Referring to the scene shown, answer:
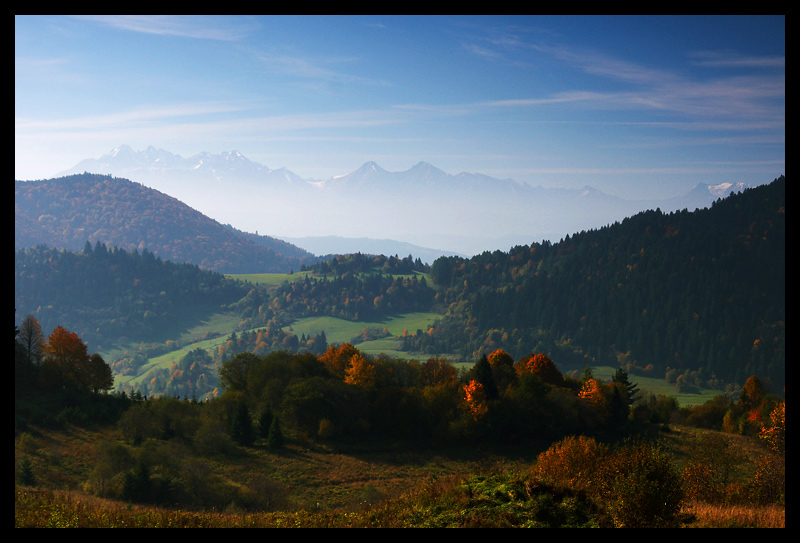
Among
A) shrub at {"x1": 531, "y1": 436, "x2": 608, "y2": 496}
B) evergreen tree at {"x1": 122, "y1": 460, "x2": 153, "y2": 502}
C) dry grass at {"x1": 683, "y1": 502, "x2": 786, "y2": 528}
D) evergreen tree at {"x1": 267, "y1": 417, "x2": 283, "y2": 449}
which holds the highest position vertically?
dry grass at {"x1": 683, "y1": 502, "x2": 786, "y2": 528}

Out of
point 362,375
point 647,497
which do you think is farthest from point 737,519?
point 362,375

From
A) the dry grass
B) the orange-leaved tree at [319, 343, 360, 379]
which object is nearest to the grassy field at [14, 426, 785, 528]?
the dry grass

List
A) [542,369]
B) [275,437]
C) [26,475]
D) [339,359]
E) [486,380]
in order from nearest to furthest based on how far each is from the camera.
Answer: [26,475] → [275,437] → [486,380] → [339,359] → [542,369]

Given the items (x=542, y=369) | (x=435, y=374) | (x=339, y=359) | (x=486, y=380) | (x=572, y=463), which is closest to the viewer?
(x=572, y=463)

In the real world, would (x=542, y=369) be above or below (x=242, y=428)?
above

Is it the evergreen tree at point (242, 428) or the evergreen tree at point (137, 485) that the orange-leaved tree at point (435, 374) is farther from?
the evergreen tree at point (137, 485)

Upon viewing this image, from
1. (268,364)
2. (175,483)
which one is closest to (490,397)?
(268,364)

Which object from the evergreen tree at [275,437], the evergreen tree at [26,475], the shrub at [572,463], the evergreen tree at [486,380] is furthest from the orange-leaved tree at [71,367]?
the shrub at [572,463]

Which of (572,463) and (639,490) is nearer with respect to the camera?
(639,490)

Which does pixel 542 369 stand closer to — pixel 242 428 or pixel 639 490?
pixel 242 428

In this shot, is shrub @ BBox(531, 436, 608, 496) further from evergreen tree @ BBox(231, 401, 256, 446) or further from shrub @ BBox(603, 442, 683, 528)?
evergreen tree @ BBox(231, 401, 256, 446)
